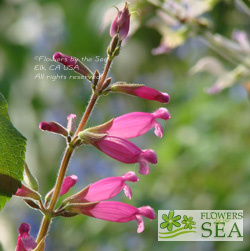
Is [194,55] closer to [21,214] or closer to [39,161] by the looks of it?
[39,161]

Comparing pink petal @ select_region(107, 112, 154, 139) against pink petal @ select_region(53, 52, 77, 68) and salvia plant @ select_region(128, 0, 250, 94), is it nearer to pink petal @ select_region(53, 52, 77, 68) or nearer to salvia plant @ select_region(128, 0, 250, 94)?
pink petal @ select_region(53, 52, 77, 68)

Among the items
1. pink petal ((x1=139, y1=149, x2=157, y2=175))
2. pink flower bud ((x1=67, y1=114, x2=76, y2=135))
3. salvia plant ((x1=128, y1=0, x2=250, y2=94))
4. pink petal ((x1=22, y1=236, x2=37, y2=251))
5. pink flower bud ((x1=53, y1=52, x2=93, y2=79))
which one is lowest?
pink petal ((x1=22, y1=236, x2=37, y2=251))

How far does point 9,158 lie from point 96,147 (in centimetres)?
19

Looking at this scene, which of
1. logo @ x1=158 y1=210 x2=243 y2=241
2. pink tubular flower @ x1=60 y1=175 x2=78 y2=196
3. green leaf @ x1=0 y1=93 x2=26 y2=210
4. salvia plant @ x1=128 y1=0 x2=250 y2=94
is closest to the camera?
green leaf @ x1=0 y1=93 x2=26 y2=210

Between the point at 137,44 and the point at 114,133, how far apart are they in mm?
4251

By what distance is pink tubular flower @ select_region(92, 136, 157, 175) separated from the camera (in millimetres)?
1167

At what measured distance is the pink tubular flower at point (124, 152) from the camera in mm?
1167

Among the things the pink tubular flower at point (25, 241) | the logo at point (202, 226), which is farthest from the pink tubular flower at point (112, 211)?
the logo at point (202, 226)

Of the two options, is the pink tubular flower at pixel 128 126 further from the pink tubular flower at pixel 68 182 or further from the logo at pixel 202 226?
the logo at pixel 202 226

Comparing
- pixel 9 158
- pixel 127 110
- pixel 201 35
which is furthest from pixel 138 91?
pixel 127 110

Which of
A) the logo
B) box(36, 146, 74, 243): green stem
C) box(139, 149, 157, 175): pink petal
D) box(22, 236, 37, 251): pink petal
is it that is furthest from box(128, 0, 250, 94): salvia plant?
box(22, 236, 37, 251): pink petal

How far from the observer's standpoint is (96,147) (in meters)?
1.16

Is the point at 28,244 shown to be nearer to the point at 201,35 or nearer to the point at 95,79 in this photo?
the point at 95,79

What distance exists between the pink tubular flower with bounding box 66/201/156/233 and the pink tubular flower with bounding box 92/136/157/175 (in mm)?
112
